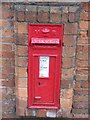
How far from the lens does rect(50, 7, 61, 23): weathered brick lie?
1974mm

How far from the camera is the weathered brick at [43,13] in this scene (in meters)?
1.97

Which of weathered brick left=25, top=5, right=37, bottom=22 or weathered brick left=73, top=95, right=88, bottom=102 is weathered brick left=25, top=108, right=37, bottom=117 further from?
weathered brick left=25, top=5, right=37, bottom=22

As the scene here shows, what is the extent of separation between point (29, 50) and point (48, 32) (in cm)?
23

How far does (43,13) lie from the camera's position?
1.98 meters

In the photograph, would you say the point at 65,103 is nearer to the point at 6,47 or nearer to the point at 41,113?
the point at 41,113

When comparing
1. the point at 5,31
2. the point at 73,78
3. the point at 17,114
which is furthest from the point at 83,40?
the point at 17,114

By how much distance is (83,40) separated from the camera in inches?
87.4

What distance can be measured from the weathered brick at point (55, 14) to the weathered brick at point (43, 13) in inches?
1.3

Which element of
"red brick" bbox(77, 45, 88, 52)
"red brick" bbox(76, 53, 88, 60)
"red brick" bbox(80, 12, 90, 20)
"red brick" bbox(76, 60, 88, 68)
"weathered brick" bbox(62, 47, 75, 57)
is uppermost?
"red brick" bbox(80, 12, 90, 20)

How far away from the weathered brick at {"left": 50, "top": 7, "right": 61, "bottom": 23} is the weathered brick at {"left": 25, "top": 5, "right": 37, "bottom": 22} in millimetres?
131

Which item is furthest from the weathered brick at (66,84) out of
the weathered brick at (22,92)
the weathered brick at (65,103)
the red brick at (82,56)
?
the weathered brick at (22,92)

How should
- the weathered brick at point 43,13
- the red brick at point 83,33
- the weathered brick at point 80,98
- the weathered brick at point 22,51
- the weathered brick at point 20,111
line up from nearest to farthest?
the weathered brick at point 43,13 → the weathered brick at point 22,51 → the red brick at point 83,33 → the weathered brick at point 20,111 → the weathered brick at point 80,98

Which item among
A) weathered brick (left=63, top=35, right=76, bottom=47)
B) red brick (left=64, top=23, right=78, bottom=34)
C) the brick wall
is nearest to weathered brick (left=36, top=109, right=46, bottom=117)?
the brick wall

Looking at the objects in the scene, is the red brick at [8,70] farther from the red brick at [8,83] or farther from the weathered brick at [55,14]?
the weathered brick at [55,14]
